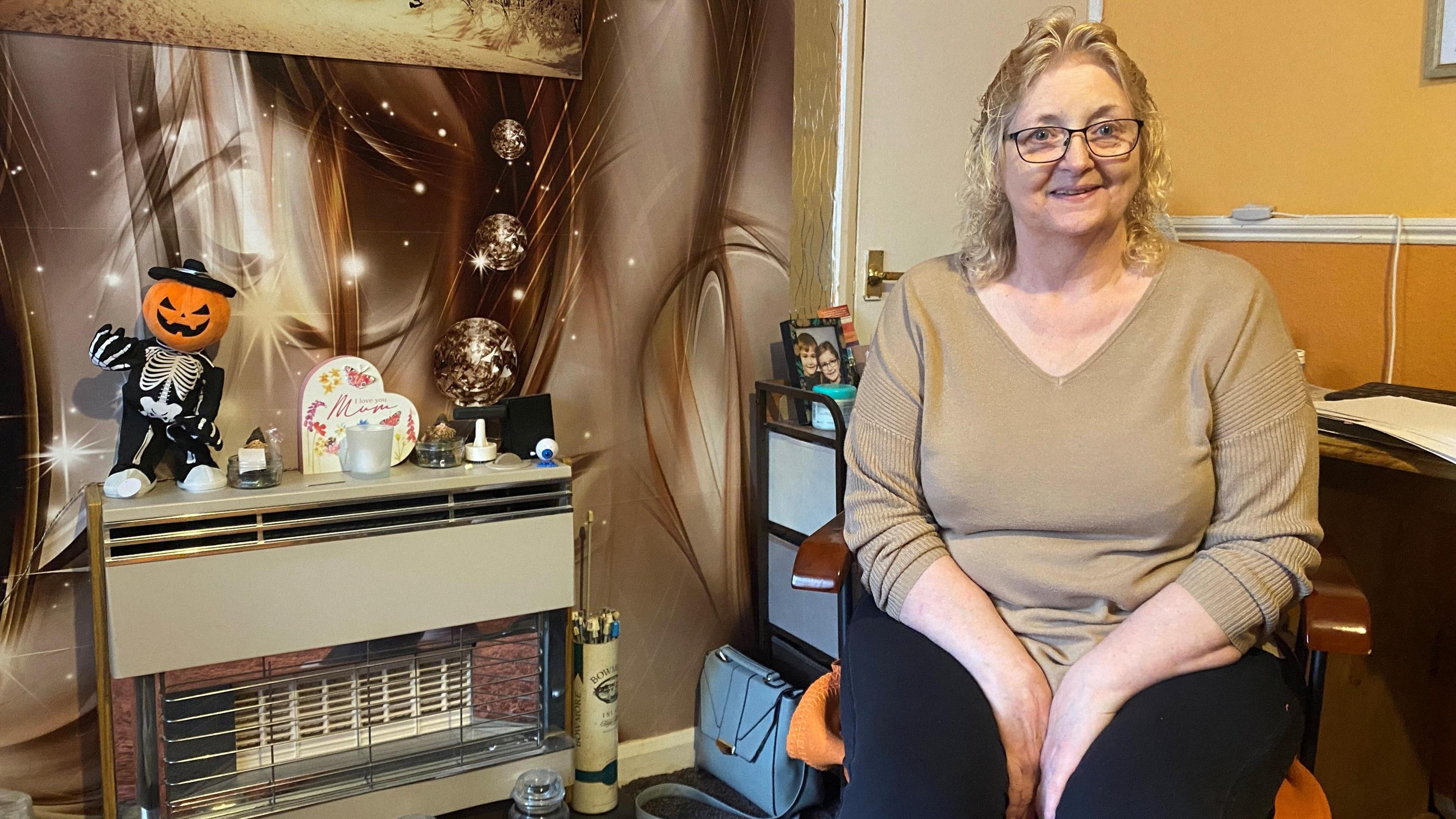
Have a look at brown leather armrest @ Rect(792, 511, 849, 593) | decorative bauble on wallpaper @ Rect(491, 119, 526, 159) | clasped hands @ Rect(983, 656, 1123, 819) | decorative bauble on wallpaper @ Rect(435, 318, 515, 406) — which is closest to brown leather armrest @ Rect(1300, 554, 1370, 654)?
clasped hands @ Rect(983, 656, 1123, 819)

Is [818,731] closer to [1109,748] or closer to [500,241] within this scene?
[1109,748]

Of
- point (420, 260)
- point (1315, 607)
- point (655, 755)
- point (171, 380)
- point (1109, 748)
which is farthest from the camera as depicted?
point (655, 755)

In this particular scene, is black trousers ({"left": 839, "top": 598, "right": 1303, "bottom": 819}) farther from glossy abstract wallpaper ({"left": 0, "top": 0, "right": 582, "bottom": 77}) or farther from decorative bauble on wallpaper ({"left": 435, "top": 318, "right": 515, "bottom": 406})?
glossy abstract wallpaper ({"left": 0, "top": 0, "right": 582, "bottom": 77})

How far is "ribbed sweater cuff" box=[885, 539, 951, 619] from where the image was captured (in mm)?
1307

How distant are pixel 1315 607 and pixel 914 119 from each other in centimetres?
134

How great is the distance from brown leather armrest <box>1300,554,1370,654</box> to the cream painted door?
1.16m

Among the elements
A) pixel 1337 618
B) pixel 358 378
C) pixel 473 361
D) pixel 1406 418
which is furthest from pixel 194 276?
pixel 1406 418

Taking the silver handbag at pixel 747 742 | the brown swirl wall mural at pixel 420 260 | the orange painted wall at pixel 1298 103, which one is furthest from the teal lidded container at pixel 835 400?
the orange painted wall at pixel 1298 103

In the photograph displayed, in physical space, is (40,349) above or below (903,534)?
above

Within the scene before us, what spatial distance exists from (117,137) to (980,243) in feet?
4.24

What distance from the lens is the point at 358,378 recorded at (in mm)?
1772

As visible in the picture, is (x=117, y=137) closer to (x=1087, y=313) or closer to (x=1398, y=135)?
(x=1087, y=313)

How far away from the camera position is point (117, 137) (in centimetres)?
160

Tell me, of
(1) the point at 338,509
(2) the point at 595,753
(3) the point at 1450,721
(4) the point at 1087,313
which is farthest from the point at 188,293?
(3) the point at 1450,721
